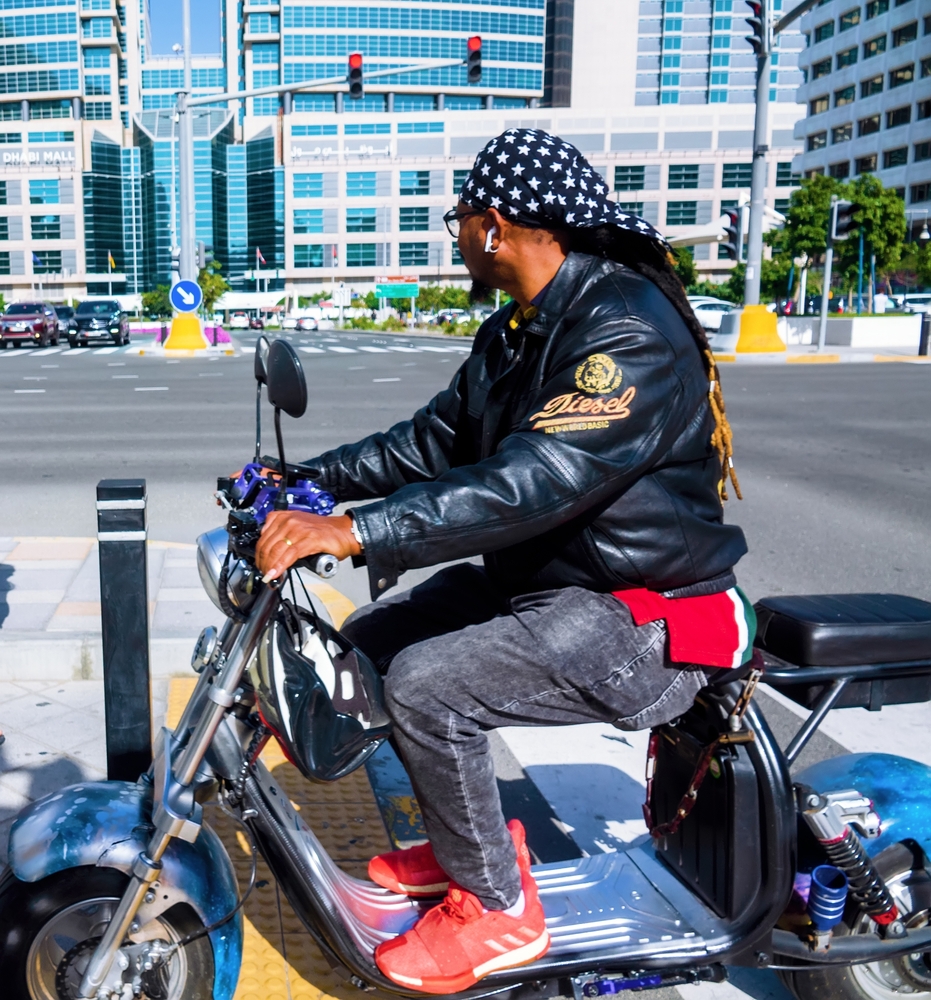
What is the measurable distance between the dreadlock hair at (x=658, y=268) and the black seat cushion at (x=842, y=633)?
331 mm

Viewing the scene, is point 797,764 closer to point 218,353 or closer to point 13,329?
point 218,353

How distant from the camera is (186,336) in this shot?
2947 centimetres

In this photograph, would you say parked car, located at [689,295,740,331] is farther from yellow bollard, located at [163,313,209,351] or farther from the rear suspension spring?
the rear suspension spring

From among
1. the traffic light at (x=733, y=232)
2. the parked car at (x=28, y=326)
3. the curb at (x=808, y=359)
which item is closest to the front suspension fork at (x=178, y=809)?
the curb at (x=808, y=359)

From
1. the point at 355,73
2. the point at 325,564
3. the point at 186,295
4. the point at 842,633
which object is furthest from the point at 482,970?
A: the point at 186,295

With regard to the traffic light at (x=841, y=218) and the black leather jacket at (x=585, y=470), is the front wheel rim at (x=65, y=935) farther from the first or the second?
the traffic light at (x=841, y=218)

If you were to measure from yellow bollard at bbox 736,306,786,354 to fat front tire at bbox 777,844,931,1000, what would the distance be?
24.4 m

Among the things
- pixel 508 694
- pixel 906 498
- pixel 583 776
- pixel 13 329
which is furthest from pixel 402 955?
pixel 13 329

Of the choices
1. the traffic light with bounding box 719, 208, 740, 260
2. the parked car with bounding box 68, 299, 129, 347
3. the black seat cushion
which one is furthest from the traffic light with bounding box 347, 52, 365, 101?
the black seat cushion

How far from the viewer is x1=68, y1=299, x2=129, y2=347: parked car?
37.5 m

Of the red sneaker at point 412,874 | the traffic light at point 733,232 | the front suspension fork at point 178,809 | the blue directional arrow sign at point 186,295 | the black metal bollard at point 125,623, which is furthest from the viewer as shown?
the traffic light at point 733,232

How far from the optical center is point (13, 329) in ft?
120

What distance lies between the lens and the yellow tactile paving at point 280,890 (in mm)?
2617

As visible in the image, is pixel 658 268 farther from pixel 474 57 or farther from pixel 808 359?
pixel 808 359
